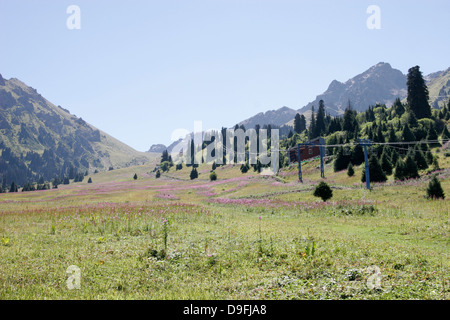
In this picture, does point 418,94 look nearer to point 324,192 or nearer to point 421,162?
point 421,162

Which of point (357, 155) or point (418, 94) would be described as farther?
Answer: point (418, 94)

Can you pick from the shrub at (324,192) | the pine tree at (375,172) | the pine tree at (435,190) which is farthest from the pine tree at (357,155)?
the pine tree at (435,190)

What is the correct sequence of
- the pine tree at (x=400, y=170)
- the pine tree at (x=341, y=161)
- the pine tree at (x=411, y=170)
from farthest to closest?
the pine tree at (x=341, y=161) < the pine tree at (x=400, y=170) < the pine tree at (x=411, y=170)

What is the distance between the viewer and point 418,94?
7338cm

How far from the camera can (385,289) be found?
707 centimetres

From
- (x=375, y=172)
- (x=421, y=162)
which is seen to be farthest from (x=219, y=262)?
(x=421, y=162)

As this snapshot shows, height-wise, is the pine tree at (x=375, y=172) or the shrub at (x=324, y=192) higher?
the pine tree at (x=375, y=172)

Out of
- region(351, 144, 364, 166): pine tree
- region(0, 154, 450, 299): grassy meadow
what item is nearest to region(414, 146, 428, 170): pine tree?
region(351, 144, 364, 166): pine tree

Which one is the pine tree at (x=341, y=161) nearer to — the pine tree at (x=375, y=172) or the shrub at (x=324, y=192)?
the pine tree at (x=375, y=172)

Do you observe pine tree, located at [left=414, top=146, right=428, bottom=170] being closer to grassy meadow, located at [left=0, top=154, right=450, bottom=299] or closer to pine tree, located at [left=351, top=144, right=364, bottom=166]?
pine tree, located at [left=351, top=144, right=364, bottom=166]

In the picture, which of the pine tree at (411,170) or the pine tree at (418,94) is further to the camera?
the pine tree at (418,94)

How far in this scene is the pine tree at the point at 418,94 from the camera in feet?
237

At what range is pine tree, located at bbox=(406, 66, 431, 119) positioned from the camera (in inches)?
2847
